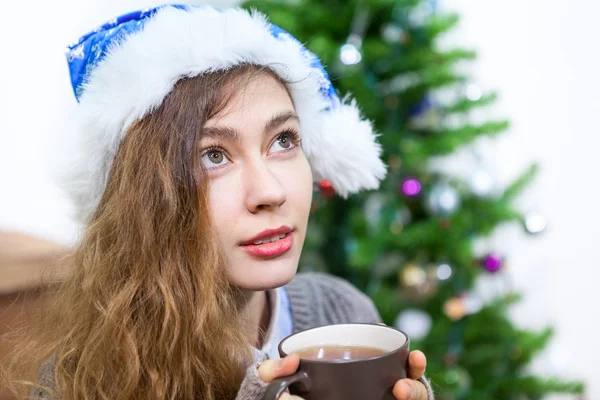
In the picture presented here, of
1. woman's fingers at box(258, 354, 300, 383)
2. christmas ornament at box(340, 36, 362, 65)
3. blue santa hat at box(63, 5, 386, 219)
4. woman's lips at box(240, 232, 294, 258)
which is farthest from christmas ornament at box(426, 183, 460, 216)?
woman's fingers at box(258, 354, 300, 383)

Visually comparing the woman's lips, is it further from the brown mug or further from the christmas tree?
the christmas tree

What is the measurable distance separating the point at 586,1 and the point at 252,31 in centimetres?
136

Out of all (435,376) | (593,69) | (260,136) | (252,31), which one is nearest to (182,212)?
(260,136)

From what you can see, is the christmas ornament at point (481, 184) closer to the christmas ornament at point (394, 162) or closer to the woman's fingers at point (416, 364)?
the christmas ornament at point (394, 162)

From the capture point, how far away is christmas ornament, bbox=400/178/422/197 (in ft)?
4.51

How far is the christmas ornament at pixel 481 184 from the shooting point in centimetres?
138

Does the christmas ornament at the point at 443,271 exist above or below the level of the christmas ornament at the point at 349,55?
below

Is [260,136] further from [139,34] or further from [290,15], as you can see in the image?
[290,15]

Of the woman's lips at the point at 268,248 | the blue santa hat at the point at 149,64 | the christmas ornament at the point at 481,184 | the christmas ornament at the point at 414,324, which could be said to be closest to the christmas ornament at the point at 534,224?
the christmas ornament at the point at 481,184

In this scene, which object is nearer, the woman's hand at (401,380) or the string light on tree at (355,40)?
the woman's hand at (401,380)

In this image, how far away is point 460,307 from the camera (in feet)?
4.66

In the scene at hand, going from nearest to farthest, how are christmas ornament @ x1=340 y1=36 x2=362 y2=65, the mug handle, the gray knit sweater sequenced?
the mug handle < the gray knit sweater < christmas ornament @ x1=340 y1=36 x2=362 y2=65

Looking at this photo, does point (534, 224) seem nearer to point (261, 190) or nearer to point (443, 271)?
point (443, 271)

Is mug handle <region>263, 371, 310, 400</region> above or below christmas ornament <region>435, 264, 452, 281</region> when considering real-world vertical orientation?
above
